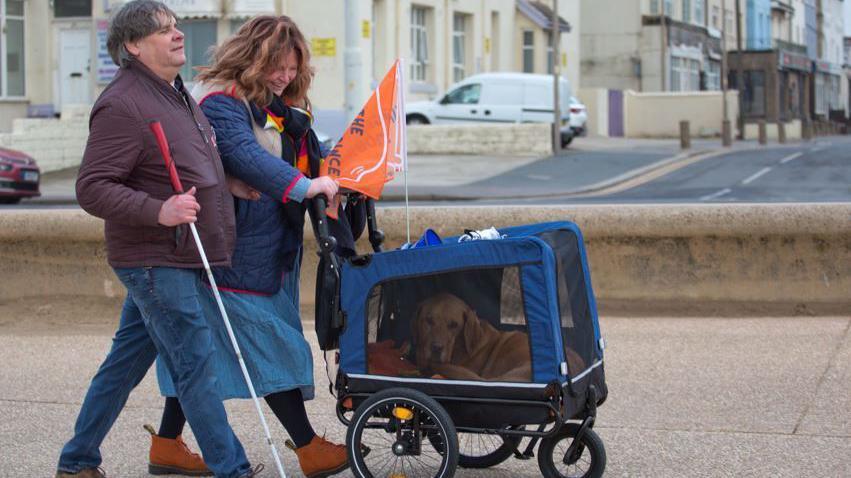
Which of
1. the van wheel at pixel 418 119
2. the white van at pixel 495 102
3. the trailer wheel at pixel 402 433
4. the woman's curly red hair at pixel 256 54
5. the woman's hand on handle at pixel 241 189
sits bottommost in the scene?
the trailer wheel at pixel 402 433

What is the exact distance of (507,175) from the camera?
26.5 m

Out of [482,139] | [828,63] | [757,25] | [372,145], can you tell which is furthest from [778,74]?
[372,145]

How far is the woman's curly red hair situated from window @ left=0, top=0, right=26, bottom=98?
29270 mm

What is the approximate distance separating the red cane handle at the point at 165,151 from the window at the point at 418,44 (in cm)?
3229

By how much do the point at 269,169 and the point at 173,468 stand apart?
1349 millimetres

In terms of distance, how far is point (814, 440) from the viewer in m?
5.64

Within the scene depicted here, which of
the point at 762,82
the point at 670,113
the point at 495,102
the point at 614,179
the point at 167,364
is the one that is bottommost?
the point at 167,364

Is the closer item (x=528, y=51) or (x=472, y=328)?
(x=472, y=328)

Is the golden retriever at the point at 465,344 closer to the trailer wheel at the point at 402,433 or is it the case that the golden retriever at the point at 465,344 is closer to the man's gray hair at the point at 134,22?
the trailer wheel at the point at 402,433

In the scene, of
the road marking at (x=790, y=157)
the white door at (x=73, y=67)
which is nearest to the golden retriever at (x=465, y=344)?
the road marking at (x=790, y=157)

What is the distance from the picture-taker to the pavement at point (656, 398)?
17.9 ft

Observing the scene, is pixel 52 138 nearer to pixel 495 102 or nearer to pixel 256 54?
pixel 495 102

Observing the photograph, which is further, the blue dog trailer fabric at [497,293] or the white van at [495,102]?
the white van at [495,102]

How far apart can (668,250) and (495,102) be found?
26.8 m
